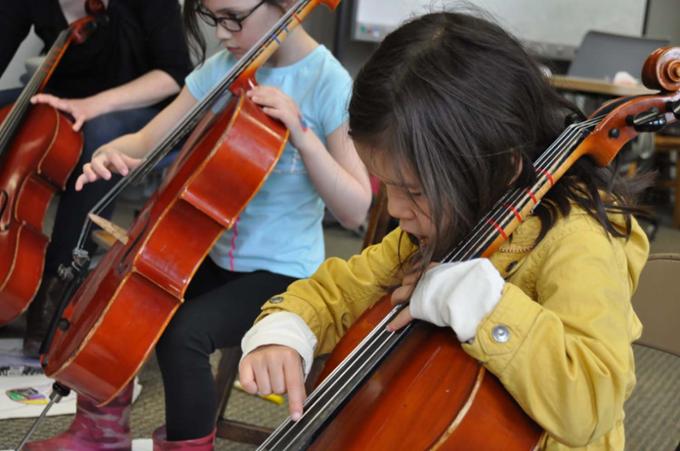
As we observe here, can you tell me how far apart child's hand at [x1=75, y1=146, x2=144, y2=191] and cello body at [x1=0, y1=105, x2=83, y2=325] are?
1.11 feet

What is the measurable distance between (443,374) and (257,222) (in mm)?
765

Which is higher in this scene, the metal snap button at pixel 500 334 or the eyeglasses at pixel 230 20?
the eyeglasses at pixel 230 20

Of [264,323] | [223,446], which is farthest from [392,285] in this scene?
[223,446]

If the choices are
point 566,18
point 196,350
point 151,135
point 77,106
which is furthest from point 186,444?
point 566,18

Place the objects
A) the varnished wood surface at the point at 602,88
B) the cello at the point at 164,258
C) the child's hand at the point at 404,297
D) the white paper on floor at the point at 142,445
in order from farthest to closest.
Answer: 1. the varnished wood surface at the point at 602,88
2. the white paper on floor at the point at 142,445
3. the cello at the point at 164,258
4. the child's hand at the point at 404,297

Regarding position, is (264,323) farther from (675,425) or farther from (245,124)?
(675,425)

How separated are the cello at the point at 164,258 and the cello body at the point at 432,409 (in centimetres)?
55

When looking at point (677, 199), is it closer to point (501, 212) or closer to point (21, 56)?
point (21, 56)

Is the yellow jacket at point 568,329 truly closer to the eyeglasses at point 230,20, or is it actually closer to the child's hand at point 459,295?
the child's hand at point 459,295

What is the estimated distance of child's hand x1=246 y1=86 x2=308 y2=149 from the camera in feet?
4.25

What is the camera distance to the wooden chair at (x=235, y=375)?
144 centimetres

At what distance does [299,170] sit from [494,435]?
0.82m

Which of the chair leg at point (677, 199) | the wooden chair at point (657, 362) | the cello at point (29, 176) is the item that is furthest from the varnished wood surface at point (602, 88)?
the cello at point (29, 176)

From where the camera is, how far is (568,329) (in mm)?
746
